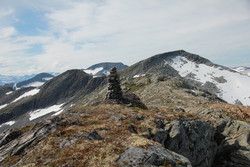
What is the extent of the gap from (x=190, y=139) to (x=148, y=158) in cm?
1434

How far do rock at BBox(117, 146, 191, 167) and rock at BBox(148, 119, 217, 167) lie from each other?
18.5ft

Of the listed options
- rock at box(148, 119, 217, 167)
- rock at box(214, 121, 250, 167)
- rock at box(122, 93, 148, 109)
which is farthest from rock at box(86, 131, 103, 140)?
rock at box(214, 121, 250, 167)

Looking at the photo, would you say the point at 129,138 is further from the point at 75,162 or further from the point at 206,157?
the point at 206,157

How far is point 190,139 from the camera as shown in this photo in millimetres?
26188

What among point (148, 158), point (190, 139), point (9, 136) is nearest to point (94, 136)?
point (148, 158)

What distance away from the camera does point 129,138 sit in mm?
18375

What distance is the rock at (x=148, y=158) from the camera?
13.8 m

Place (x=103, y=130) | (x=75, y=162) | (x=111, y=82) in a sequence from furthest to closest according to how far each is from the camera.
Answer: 1. (x=111, y=82)
2. (x=103, y=130)
3. (x=75, y=162)

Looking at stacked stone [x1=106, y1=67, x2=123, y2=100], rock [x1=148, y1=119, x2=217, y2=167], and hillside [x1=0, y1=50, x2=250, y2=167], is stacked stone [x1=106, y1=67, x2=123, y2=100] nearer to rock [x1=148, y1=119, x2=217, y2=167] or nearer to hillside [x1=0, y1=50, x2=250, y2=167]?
hillside [x1=0, y1=50, x2=250, y2=167]

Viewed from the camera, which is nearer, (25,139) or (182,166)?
(182,166)

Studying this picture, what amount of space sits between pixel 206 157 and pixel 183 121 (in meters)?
7.49

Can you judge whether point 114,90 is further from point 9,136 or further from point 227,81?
point 227,81

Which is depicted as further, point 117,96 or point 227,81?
point 227,81

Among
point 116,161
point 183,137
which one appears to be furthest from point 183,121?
point 116,161
